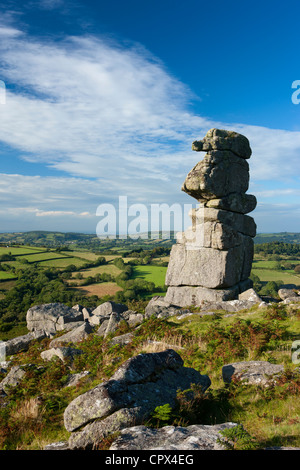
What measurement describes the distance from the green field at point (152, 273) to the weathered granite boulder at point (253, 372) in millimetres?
54546

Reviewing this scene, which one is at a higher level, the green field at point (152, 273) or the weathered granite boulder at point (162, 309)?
the weathered granite boulder at point (162, 309)

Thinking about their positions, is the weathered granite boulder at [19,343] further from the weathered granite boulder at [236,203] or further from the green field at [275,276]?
the green field at [275,276]

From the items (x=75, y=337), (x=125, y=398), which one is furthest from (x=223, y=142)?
(x=125, y=398)

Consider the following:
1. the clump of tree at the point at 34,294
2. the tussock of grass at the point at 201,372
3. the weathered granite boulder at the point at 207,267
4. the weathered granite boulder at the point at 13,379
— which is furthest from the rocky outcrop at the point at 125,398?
the clump of tree at the point at 34,294

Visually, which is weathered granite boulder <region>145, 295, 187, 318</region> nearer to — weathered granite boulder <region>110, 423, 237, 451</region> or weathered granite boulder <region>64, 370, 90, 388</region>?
weathered granite boulder <region>64, 370, 90, 388</region>

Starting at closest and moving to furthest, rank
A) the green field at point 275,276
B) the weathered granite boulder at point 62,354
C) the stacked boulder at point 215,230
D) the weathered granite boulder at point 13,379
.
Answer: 1. the weathered granite boulder at point 13,379
2. the weathered granite boulder at point 62,354
3. the stacked boulder at point 215,230
4. the green field at point 275,276

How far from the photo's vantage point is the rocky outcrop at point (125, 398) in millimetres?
5695

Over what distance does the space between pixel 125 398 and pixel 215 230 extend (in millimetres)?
18415

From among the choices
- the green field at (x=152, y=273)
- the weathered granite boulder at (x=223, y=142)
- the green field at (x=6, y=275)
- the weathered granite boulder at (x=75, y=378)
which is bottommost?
the green field at (x=6, y=275)

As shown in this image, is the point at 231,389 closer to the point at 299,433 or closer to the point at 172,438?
the point at 299,433

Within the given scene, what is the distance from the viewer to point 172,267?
2533 cm

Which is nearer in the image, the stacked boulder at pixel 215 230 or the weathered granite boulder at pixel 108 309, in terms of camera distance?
the stacked boulder at pixel 215 230

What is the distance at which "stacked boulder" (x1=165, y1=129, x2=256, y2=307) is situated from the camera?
76.0 feet
